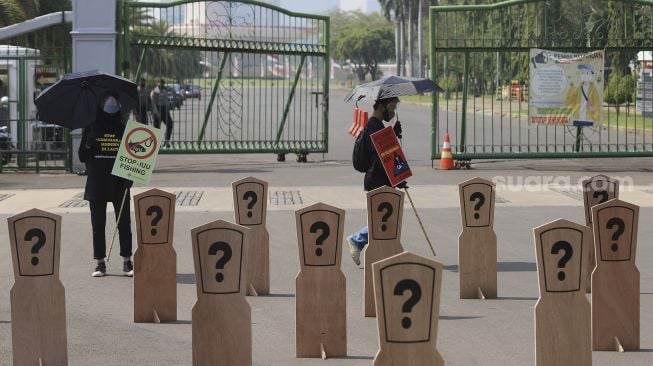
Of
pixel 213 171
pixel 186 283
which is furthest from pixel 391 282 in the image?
pixel 213 171

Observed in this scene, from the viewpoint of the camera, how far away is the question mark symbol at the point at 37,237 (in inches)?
314

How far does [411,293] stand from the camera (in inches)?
257

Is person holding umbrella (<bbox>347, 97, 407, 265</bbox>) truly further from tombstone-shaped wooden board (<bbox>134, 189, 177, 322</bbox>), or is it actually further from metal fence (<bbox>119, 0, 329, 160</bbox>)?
metal fence (<bbox>119, 0, 329, 160</bbox>)

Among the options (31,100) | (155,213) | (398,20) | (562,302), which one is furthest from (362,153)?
(398,20)

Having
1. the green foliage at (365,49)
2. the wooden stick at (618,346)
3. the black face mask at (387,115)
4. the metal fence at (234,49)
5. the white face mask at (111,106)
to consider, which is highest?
the green foliage at (365,49)

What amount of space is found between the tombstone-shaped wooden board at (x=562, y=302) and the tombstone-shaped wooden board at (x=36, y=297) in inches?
119

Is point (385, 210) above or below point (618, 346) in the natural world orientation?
above

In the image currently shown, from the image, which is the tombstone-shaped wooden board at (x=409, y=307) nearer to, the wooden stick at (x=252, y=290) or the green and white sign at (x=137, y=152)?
the wooden stick at (x=252, y=290)

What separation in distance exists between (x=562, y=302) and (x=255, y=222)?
4.05 meters

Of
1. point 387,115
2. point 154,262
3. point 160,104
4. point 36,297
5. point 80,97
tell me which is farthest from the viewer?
point 160,104

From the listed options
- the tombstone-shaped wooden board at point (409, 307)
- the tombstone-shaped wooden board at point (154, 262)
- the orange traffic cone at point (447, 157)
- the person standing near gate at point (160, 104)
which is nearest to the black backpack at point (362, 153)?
the tombstone-shaped wooden board at point (154, 262)

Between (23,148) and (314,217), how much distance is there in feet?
48.1

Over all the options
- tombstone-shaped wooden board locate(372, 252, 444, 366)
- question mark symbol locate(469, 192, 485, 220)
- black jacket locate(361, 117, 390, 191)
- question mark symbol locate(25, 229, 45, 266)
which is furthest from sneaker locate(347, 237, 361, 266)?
tombstone-shaped wooden board locate(372, 252, 444, 366)

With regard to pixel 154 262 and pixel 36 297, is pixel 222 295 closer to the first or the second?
pixel 36 297
